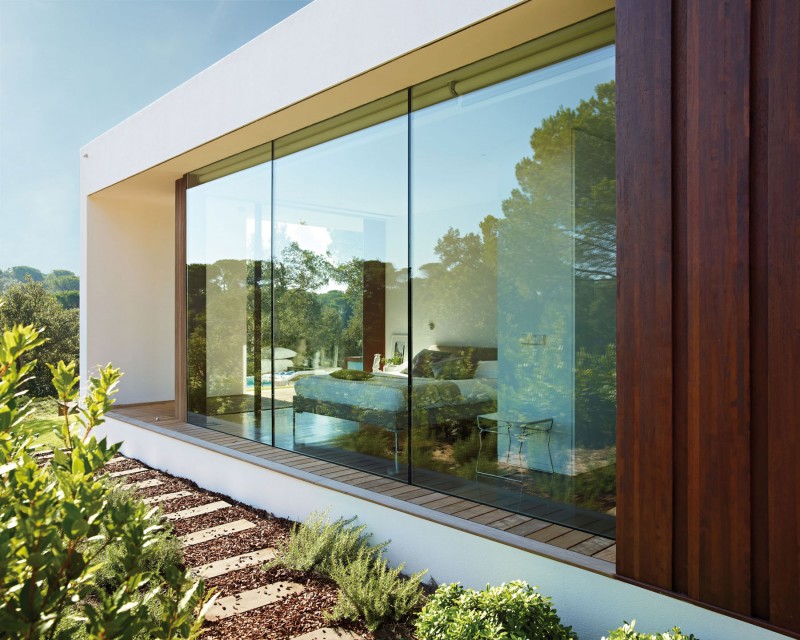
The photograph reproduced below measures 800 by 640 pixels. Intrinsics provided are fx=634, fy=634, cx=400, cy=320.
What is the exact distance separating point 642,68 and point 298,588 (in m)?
3.37

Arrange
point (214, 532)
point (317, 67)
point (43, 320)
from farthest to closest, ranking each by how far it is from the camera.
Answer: point (43, 320) → point (214, 532) → point (317, 67)

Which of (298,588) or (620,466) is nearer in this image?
(620,466)

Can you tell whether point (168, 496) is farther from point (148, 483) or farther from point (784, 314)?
point (784, 314)

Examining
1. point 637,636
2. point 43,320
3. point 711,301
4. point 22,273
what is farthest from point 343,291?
point 22,273

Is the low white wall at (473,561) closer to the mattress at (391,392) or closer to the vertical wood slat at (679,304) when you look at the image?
the vertical wood slat at (679,304)

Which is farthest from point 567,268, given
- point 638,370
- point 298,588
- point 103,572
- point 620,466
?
point 103,572

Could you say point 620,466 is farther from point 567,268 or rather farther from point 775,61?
point 775,61

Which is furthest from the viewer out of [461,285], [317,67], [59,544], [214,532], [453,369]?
[214,532]

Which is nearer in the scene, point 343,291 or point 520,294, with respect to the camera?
point 520,294

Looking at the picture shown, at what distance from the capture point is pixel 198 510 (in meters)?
5.39

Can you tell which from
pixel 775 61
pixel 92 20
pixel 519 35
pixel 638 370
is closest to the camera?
pixel 775 61

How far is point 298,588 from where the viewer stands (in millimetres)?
3834

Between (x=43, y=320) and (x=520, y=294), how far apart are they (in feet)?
41.9

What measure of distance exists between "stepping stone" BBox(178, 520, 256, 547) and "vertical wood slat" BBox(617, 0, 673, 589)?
3.04 m
